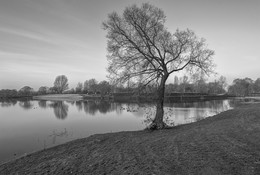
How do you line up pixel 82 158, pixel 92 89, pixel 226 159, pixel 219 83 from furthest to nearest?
pixel 219 83 < pixel 92 89 < pixel 82 158 < pixel 226 159

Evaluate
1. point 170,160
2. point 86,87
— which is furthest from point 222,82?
point 170,160

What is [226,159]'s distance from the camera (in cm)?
491

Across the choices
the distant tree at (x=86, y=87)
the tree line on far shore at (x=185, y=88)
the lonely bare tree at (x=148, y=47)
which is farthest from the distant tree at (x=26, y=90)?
the lonely bare tree at (x=148, y=47)

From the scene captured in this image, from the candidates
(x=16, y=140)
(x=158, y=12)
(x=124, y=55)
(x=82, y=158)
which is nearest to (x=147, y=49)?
(x=124, y=55)

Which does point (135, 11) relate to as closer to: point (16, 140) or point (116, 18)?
point (116, 18)

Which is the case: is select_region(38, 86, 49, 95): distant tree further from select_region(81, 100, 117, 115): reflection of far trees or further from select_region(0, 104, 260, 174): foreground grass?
select_region(0, 104, 260, 174): foreground grass

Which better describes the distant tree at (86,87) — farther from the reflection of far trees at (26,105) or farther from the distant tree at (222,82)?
the distant tree at (222,82)

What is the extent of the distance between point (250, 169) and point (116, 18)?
1055 centimetres

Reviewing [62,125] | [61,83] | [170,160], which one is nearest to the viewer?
[170,160]

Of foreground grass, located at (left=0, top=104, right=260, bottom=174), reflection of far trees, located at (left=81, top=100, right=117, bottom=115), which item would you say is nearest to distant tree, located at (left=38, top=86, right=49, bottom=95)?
reflection of far trees, located at (left=81, top=100, right=117, bottom=115)

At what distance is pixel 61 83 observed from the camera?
129 metres

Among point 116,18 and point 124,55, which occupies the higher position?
point 116,18

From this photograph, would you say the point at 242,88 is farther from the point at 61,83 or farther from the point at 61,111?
the point at 61,83

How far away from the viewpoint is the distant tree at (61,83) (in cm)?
12782
